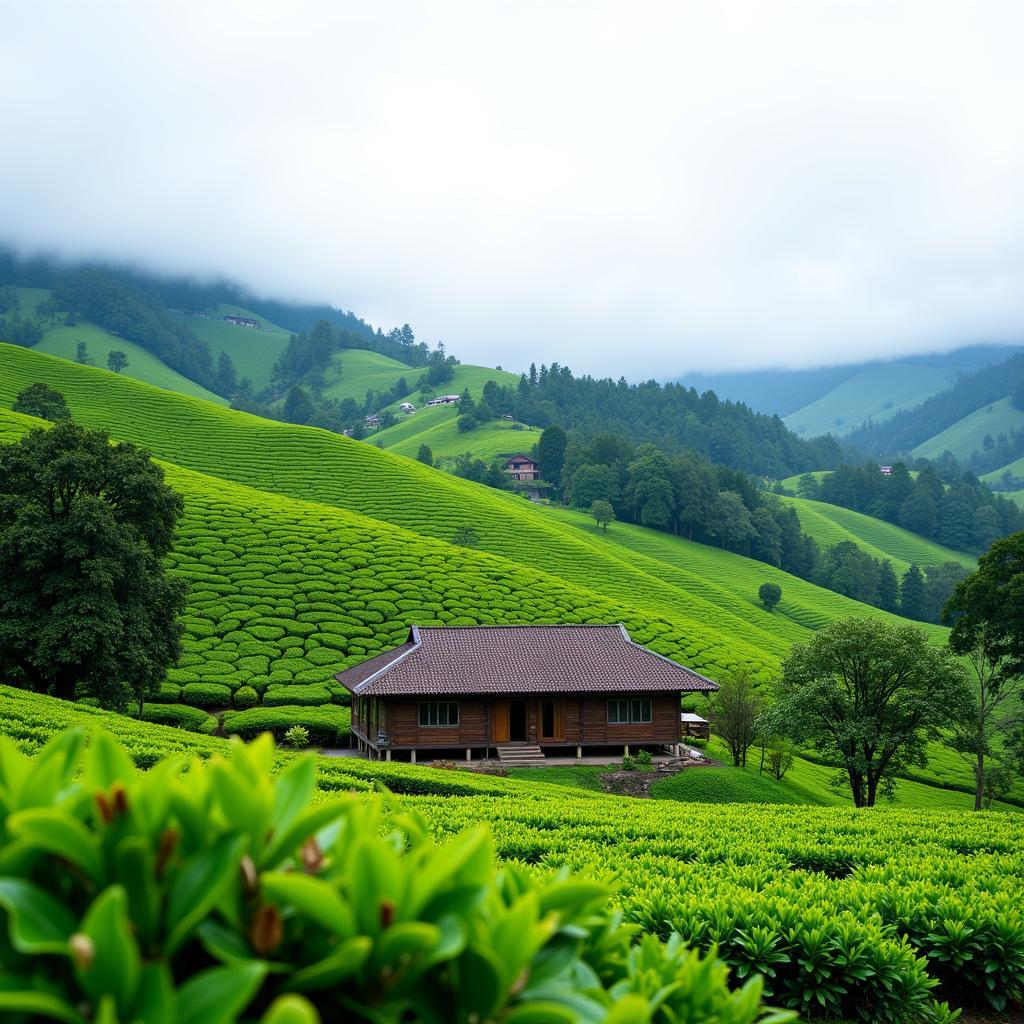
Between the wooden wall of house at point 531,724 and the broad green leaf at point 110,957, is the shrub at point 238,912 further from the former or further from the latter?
the wooden wall of house at point 531,724

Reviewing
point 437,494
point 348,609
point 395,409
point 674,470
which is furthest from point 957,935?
point 395,409

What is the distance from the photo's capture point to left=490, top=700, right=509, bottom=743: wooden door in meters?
34.1

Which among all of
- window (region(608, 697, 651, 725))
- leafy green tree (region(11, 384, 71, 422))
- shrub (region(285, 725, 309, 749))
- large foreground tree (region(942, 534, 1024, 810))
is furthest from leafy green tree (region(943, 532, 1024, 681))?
leafy green tree (region(11, 384, 71, 422))

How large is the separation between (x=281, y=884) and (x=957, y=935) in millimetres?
7852

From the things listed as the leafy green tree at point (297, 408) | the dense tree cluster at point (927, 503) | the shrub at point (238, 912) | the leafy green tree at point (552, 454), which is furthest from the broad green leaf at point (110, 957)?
the leafy green tree at point (297, 408)

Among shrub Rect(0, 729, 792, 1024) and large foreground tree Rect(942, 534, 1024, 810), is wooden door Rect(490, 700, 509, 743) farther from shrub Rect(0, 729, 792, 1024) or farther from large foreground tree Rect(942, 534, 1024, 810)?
shrub Rect(0, 729, 792, 1024)

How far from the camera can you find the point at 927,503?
139m

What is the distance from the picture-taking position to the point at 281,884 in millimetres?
2080

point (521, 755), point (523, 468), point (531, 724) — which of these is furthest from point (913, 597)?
point (521, 755)

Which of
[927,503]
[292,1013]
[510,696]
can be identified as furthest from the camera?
[927,503]

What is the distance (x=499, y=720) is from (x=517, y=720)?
82 centimetres

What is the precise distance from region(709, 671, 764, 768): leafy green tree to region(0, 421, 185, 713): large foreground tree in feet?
69.9

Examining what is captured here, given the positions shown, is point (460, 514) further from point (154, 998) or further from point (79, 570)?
point (154, 998)

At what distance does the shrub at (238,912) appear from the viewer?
74.6 inches
